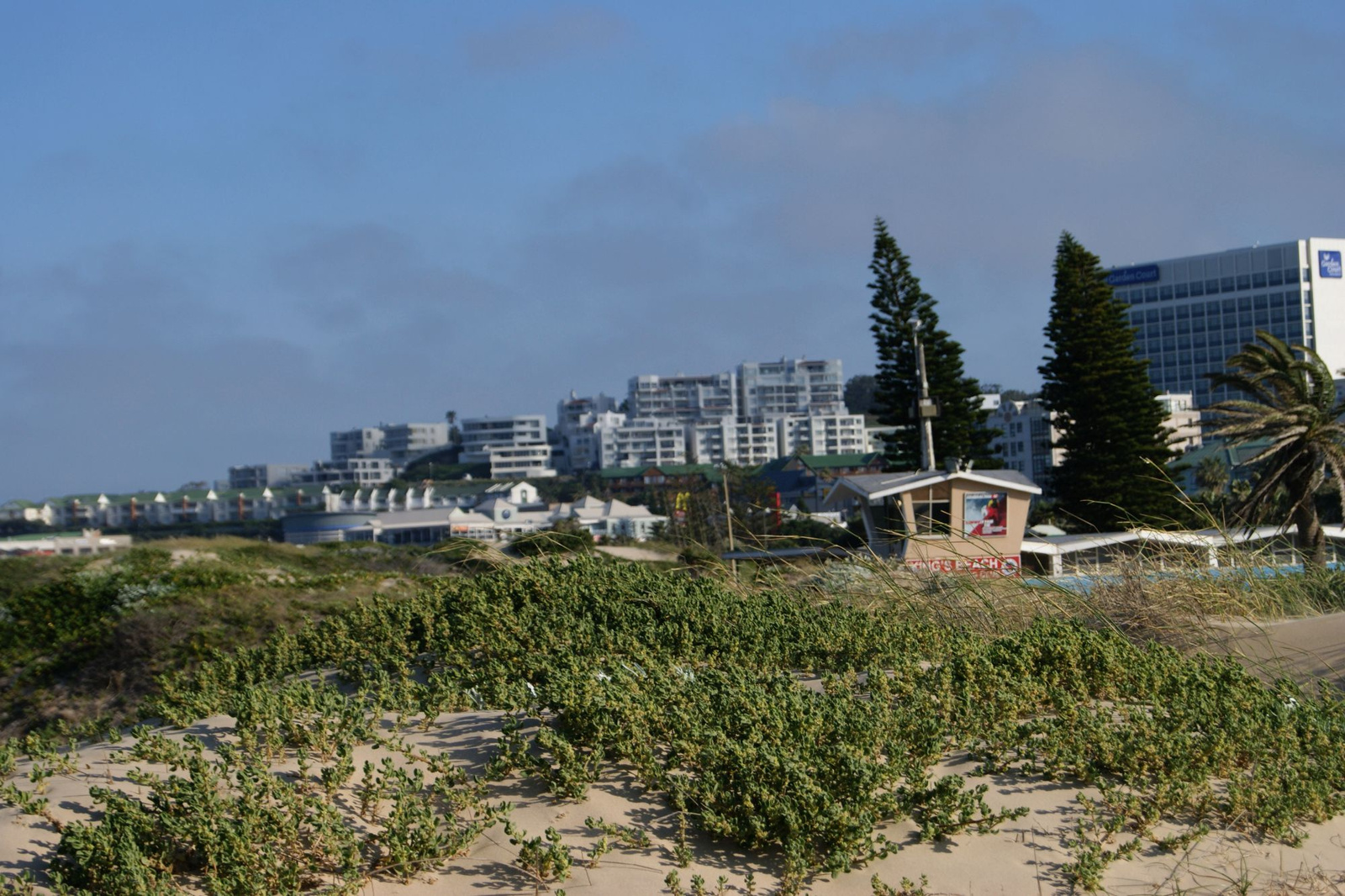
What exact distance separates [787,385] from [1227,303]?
52.2 m

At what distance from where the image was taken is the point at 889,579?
20.8 ft

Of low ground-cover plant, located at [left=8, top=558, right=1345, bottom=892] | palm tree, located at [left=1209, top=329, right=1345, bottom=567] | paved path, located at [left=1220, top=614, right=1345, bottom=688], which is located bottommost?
paved path, located at [left=1220, top=614, right=1345, bottom=688]

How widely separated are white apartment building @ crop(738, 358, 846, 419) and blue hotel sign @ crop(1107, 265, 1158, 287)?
39479 mm

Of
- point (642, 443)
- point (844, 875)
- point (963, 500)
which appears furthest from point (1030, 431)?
point (844, 875)

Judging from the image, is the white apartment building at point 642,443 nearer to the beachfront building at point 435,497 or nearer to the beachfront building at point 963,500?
the beachfront building at point 435,497

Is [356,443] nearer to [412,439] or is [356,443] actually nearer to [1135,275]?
[412,439]

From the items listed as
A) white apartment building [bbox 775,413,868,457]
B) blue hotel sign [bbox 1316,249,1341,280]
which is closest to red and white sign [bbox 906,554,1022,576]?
blue hotel sign [bbox 1316,249,1341,280]

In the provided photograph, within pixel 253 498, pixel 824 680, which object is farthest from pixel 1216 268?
pixel 824 680

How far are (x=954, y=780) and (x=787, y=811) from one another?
525mm

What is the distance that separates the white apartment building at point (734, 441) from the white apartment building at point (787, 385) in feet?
59.1

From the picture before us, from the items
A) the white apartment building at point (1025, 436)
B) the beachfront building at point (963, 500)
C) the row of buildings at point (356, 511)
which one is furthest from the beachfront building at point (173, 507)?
the beachfront building at point (963, 500)

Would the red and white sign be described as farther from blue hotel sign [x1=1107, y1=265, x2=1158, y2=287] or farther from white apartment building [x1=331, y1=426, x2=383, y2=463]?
white apartment building [x1=331, y1=426, x2=383, y2=463]

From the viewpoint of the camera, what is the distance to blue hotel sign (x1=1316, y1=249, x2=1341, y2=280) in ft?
310

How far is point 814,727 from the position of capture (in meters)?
3.37
